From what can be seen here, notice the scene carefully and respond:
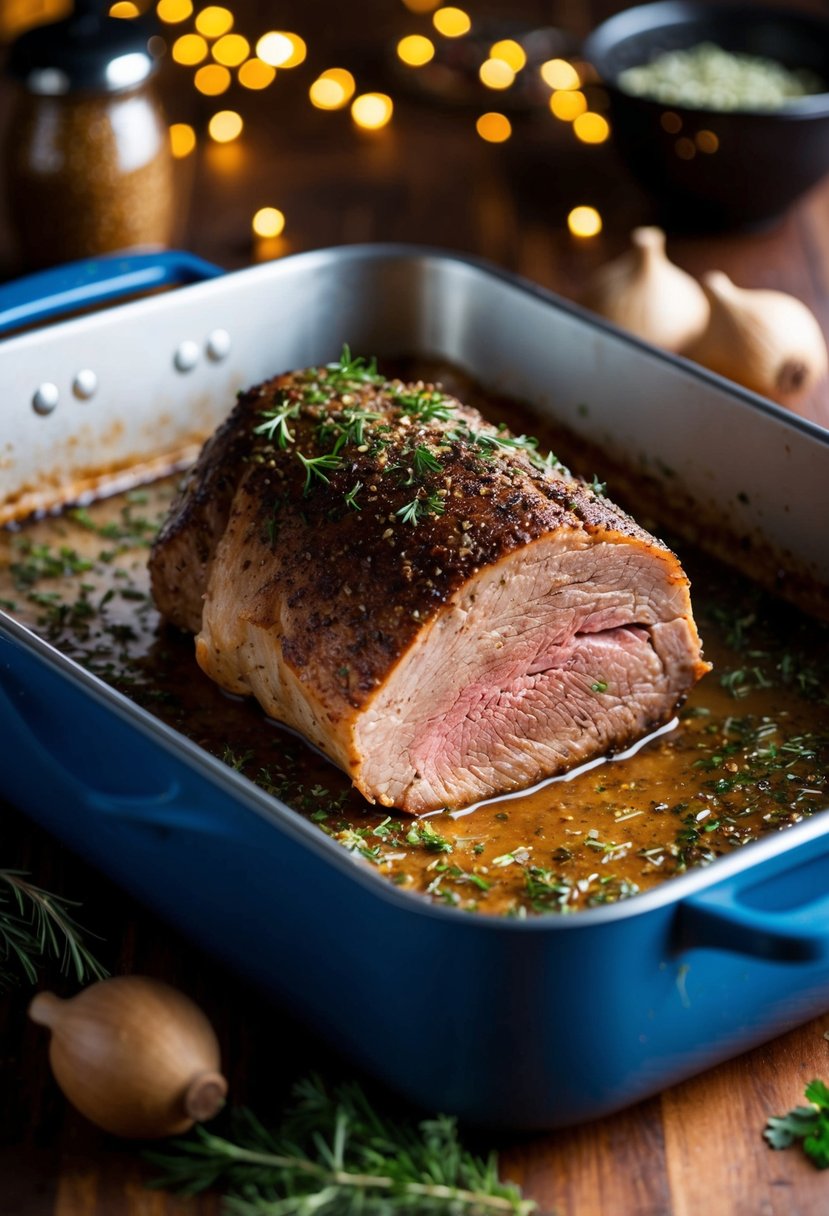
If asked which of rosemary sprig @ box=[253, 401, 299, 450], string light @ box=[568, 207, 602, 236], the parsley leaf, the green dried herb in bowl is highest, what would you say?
the green dried herb in bowl

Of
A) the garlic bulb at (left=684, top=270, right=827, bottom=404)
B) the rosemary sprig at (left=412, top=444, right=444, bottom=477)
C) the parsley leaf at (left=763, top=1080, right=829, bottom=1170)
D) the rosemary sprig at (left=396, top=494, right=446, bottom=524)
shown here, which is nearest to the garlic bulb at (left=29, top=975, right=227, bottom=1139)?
the parsley leaf at (left=763, top=1080, right=829, bottom=1170)

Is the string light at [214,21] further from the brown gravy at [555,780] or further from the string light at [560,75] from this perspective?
the brown gravy at [555,780]

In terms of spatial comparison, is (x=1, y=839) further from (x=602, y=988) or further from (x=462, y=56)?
(x=462, y=56)

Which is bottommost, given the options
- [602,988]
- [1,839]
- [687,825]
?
[1,839]

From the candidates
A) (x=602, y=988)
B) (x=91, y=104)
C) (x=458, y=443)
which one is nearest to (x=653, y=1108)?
(x=602, y=988)

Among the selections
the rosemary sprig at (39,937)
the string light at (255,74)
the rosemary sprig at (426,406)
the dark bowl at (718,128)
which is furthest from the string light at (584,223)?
the rosemary sprig at (39,937)

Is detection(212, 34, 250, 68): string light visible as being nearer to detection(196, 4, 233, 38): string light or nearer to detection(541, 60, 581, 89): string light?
detection(196, 4, 233, 38): string light
